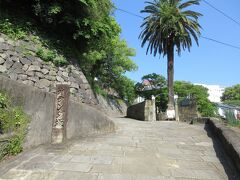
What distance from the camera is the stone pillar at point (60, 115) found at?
644cm

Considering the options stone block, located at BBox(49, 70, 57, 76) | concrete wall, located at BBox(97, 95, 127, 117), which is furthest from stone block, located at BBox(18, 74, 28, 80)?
concrete wall, located at BBox(97, 95, 127, 117)

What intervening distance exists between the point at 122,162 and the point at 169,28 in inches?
769

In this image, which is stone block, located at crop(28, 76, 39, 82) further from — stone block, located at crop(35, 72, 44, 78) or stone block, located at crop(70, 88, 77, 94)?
stone block, located at crop(70, 88, 77, 94)

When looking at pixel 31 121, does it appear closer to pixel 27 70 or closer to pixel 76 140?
pixel 76 140

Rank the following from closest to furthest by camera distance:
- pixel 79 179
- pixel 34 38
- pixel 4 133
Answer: pixel 79 179
pixel 4 133
pixel 34 38

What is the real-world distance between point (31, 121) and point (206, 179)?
150 inches

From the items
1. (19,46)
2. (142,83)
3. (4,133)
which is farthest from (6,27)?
(142,83)

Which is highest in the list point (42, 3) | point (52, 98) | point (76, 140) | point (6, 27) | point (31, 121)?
point (42, 3)

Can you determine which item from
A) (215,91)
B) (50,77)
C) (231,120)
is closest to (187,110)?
(231,120)

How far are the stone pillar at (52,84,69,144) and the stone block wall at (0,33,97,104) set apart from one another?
2.59m

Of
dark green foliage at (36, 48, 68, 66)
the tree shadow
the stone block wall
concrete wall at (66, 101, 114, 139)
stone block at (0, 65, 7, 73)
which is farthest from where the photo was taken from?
dark green foliage at (36, 48, 68, 66)

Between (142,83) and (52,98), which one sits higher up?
(142,83)

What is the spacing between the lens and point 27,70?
905 cm

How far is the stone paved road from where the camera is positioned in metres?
4.30
